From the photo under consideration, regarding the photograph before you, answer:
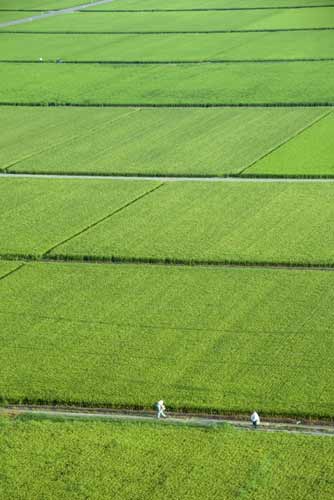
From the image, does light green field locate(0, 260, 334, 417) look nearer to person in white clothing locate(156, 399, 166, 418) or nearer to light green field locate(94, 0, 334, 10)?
person in white clothing locate(156, 399, 166, 418)

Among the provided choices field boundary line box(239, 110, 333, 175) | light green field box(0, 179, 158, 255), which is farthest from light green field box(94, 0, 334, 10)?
light green field box(0, 179, 158, 255)

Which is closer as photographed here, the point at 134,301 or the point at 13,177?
the point at 134,301

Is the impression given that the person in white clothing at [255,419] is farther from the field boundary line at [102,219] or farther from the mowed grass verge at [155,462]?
the field boundary line at [102,219]

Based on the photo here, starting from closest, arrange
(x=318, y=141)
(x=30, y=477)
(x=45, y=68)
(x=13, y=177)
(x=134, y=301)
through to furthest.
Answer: (x=30, y=477) → (x=134, y=301) → (x=13, y=177) → (x=318, y=141) → (x=45, y=68)

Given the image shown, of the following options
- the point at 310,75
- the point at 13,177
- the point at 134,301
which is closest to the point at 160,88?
the point at 310,75

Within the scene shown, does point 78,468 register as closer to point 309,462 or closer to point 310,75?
point 309,462

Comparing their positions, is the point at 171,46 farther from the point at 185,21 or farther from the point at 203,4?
the point at 203,4

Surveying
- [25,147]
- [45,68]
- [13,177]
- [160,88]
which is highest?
[45,68]

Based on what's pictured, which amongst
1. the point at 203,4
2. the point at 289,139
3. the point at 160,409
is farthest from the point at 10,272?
the point at 203,4
